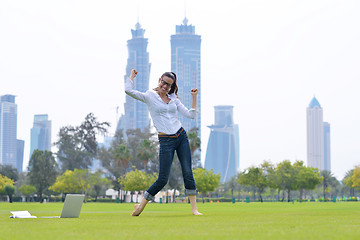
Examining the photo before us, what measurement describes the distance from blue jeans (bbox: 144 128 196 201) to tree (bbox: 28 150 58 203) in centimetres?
7694

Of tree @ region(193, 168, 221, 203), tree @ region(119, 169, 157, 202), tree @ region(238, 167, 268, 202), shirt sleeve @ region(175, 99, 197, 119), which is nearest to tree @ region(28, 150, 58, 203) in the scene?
tree @ region(119, 169, 157, 202)

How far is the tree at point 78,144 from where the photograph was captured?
96.6m

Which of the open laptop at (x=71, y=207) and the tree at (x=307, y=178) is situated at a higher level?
the tree at (x=307, y=178)

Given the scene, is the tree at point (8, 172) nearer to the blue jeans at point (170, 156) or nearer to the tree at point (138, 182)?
the tree at point (138, 182)

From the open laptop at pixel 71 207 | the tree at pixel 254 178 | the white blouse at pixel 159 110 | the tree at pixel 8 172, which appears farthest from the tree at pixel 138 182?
the open laptop at pixel 71 207

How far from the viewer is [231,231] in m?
5.34

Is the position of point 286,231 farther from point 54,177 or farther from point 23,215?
point 54,177

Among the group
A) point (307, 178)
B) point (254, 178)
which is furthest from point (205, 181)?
point (307, 178)

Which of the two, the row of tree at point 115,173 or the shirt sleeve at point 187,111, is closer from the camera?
the shirt sleeve at point 187,111

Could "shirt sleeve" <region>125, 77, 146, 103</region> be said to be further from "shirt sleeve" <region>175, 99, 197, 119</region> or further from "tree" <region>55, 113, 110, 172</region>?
"tree" <region>55, 113, 110, 172</region>

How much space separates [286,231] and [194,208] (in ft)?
14.0

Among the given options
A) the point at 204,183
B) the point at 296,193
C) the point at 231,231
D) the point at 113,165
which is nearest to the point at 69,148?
the point at 113,165

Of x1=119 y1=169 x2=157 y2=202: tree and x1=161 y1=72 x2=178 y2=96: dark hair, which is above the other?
x1=161 y1=72 x2=178 y2=96: dark hair

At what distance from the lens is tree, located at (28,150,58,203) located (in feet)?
274
